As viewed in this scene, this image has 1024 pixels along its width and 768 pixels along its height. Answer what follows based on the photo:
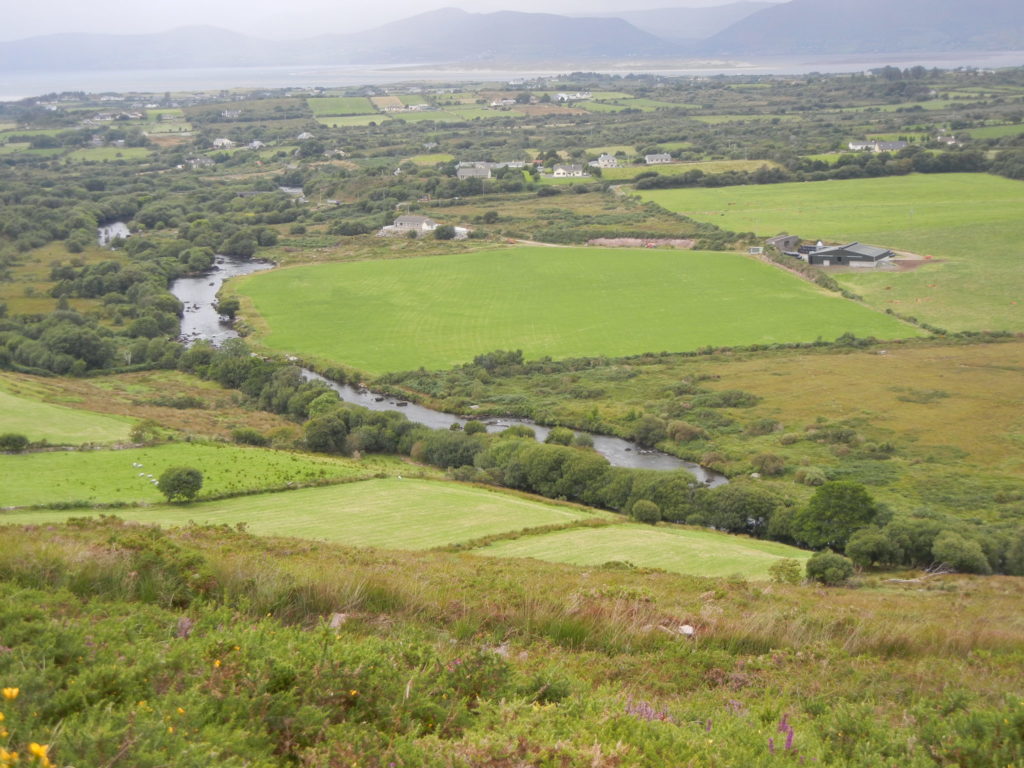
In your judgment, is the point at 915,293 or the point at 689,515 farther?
the point at 915,293

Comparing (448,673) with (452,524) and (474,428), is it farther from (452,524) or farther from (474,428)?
(474,428)

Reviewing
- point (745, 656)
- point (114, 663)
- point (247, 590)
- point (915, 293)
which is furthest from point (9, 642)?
point (915, 293)

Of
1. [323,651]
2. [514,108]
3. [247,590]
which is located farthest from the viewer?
[514,108]

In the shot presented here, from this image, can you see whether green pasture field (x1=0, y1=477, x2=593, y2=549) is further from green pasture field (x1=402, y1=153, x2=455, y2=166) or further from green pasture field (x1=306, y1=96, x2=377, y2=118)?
green pasture field (x1=306, y1=96, x2=377, y2=118)

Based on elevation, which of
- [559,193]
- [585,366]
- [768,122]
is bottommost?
[585,366]

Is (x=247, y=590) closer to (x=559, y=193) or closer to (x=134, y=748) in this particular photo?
(x=134, y=748)

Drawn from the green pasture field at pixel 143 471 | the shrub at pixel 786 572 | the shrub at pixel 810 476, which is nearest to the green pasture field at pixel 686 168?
the shrub at pixel 810 476

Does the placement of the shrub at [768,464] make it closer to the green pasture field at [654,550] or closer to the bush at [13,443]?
the green pasture field at [654,550]
